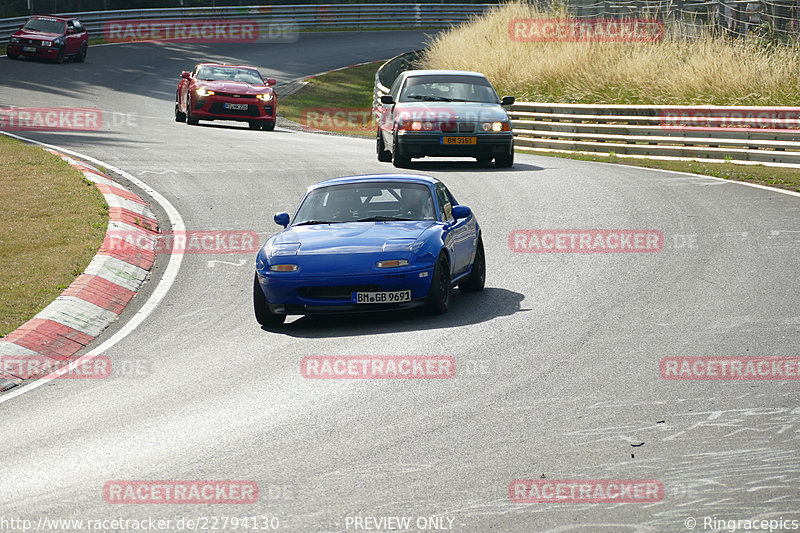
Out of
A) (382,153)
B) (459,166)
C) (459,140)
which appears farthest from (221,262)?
(459,166)

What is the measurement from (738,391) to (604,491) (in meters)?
2.25

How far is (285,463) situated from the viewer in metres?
6.64

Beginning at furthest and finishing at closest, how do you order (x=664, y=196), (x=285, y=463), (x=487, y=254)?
1. (x=664, y=196)
2. (x=487, y=254)
3. (x=285, y=463)

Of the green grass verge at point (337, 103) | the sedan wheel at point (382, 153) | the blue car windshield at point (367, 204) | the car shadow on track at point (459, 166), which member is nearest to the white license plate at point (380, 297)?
the blue car windshield at point (367, 204)

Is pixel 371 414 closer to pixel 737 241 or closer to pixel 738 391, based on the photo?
pixel 738 391

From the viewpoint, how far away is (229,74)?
29469 millimetres

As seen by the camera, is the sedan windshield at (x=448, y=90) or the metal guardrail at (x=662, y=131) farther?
the sedan windshield at (x=448, y=90)

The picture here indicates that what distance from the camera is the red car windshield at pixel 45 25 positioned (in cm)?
4334

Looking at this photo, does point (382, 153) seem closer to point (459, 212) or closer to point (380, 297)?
point (459, 212)

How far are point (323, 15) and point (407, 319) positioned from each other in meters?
53.5

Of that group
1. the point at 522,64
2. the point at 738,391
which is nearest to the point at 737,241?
the point at 738,391

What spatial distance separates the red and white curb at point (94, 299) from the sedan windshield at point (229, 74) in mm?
12879

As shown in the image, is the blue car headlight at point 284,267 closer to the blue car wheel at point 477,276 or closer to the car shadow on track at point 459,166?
the blue car wheel at point 477,276

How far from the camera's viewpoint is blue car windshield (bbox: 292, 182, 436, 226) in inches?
460
